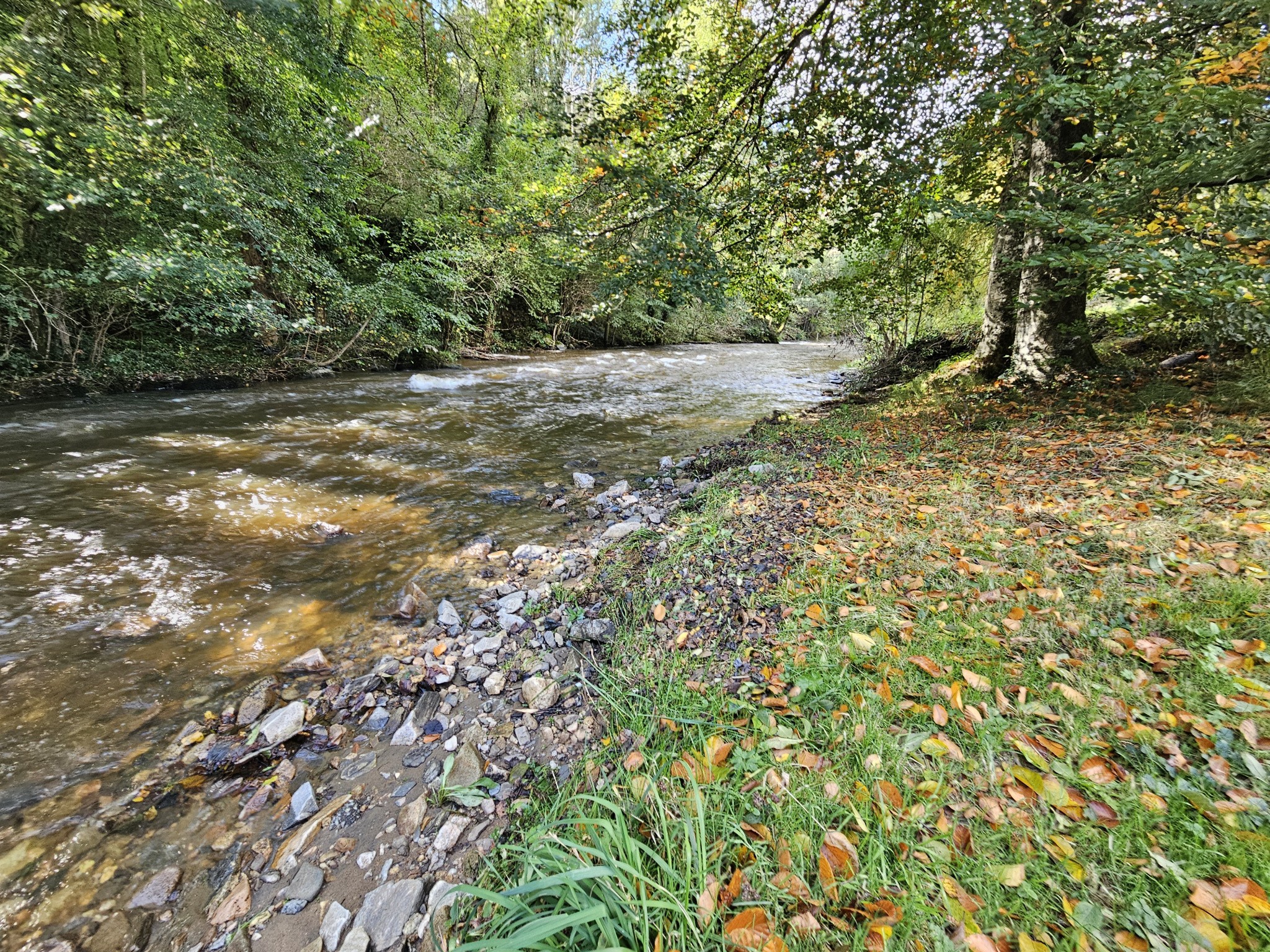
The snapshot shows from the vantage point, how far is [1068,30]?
4199 millimetres

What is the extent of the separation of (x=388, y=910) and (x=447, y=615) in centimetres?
195

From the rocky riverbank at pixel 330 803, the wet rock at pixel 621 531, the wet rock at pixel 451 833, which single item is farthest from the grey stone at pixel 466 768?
the wet rock at pixel 621 531

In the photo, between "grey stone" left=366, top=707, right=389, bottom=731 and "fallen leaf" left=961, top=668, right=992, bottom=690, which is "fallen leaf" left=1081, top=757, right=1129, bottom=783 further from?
"grey stone" left=366, top=707, right=389, bottom=731

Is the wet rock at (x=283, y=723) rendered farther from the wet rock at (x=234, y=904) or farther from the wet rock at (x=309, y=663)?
the wet rock at (x=234, y=904)

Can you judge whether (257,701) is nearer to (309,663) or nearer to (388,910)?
(309,663)

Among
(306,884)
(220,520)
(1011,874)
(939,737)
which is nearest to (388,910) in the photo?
(306,884)

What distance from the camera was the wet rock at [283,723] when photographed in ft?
8.43

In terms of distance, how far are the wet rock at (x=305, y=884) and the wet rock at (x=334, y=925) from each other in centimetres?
11

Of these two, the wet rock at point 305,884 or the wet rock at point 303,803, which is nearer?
the wet rock at point 305,884

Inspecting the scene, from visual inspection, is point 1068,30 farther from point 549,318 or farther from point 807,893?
point 549,318

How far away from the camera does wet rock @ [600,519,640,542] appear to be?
4.50 m

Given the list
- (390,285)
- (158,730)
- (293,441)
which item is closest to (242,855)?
(158,730)

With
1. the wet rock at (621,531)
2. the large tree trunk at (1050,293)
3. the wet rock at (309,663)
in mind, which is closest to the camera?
the wet rock at (309,663)

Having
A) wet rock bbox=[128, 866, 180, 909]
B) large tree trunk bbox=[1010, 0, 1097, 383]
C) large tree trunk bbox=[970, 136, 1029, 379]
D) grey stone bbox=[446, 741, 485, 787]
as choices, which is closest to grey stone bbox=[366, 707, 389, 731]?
grey stone bbox=[446, 741, 485, 787]
